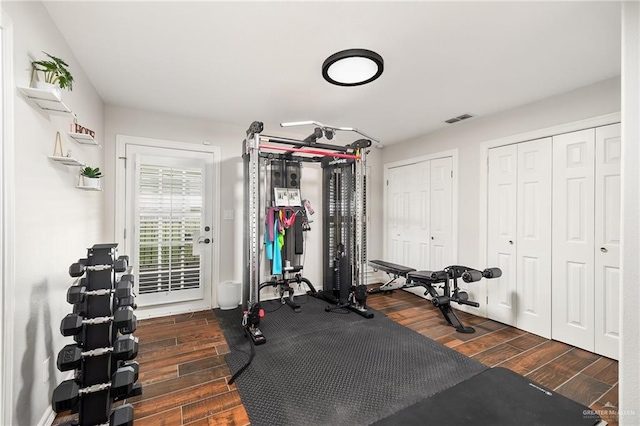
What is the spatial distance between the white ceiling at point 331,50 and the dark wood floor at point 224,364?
2.53 m

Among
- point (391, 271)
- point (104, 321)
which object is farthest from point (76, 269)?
point (391, 271)

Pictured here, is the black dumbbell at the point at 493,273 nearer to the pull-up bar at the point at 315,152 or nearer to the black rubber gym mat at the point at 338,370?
the black rubber gym mat at the point at 338,370

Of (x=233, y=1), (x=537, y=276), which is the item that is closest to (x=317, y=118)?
(x=233, y=1)

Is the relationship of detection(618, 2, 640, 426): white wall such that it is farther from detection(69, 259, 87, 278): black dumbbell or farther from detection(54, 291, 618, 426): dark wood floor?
detection(69, 259, 87, 278): black dumbbell

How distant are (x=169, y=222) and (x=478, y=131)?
4.13 metres

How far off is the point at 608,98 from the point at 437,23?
6.50 feet

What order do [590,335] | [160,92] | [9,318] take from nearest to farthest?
[9,318] → [590,335] → [160,92]

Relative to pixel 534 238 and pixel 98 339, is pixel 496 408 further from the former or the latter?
pixel 98 339

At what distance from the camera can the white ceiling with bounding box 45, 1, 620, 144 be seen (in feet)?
5.48

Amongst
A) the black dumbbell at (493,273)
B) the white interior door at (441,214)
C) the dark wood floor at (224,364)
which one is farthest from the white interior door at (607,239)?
the white interior door at (441,214)

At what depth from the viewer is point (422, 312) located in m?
3.57

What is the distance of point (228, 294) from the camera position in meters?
3.63

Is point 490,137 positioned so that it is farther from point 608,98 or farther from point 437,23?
point 437,23

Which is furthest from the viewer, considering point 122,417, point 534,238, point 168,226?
point 168,226
